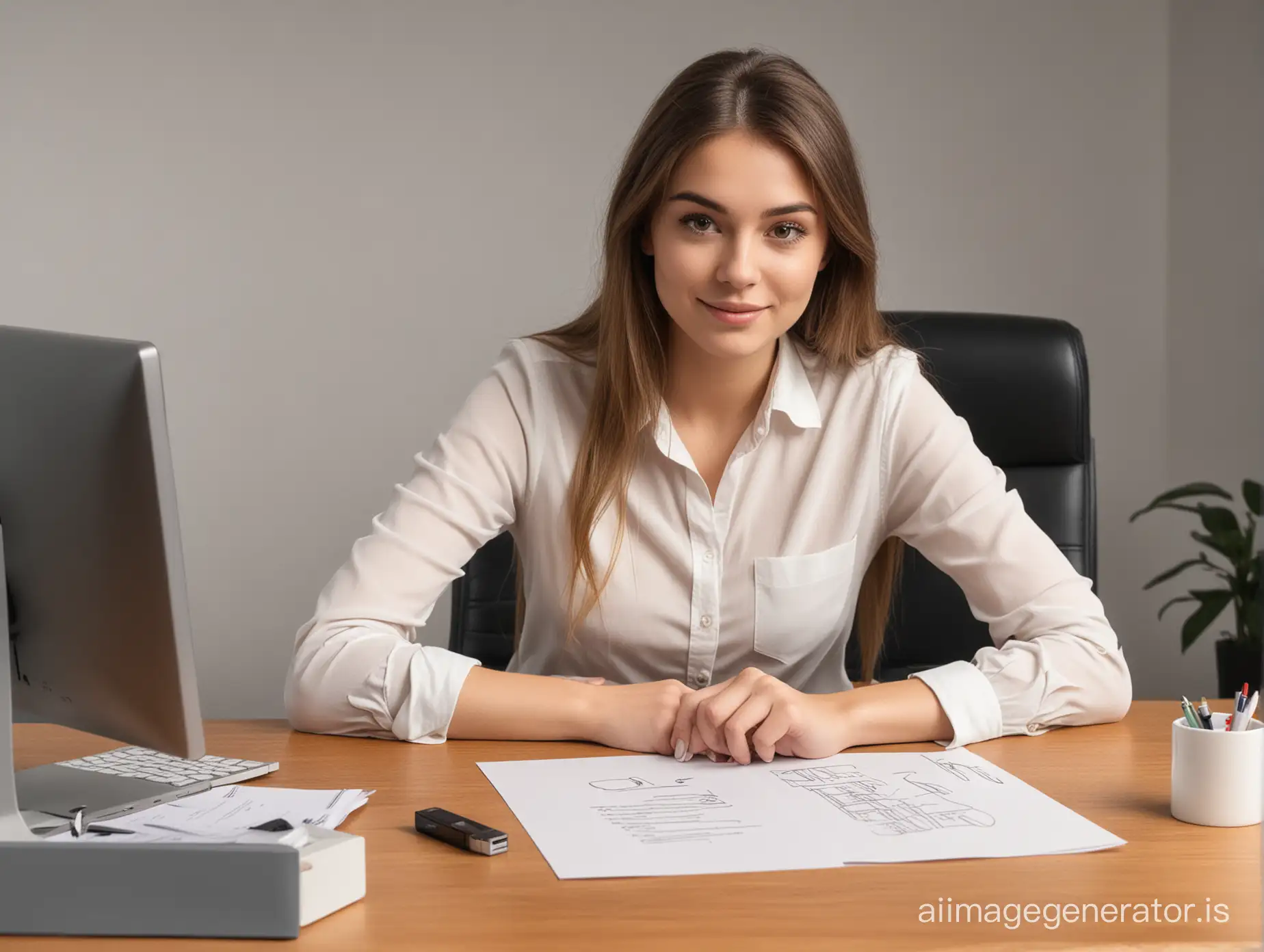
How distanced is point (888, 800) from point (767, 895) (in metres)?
0.23

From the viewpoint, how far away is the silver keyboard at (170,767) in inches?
41.6

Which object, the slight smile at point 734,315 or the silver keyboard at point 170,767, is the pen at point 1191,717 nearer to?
the slight smile at point 734,315

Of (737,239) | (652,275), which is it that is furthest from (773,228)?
(652,275)

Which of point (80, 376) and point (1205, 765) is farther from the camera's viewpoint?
point (1205, 765)

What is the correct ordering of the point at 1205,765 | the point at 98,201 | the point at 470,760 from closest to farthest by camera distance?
the point at 1205,765 < the point at 470,760 < the point at 98,201

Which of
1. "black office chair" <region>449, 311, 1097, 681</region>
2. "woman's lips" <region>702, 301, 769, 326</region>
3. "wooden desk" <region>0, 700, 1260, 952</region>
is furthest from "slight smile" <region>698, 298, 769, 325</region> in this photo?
"wooden desk" <region>0, 700, 1260, 952</region>

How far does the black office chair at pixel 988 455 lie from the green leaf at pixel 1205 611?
1082 mm

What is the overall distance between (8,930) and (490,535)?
803 mm

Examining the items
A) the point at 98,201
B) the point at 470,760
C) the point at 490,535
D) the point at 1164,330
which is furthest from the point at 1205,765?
the point at 98,201

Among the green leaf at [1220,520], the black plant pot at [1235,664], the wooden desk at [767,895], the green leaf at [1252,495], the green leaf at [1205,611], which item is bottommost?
the black plant pot at [1235,664]

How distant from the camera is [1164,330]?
2926mm

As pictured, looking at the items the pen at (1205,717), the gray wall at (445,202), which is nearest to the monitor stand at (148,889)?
the pen at (1205,717)

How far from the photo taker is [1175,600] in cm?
279

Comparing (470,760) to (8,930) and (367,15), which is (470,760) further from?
(367,15)
